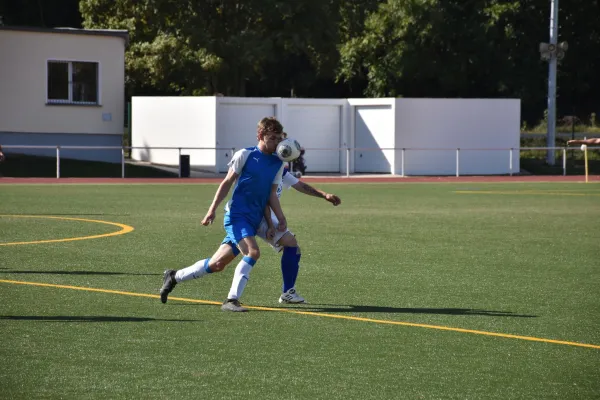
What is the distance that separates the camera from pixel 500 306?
1108 cm

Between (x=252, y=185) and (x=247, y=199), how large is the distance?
5.3 inches

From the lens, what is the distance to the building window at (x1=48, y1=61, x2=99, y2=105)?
43.4 m

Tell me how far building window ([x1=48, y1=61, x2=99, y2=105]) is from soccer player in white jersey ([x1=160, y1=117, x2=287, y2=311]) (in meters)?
33.6

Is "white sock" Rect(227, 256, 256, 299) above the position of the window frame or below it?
below

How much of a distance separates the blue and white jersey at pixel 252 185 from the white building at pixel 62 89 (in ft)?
107

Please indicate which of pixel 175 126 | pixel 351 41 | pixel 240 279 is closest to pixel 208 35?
pixel 351 41

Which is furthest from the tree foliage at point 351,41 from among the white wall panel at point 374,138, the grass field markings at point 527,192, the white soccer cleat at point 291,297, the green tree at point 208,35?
the white soccer cleat at point 291,297

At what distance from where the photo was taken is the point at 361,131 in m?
45.5

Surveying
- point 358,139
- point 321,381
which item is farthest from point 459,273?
point 358,139

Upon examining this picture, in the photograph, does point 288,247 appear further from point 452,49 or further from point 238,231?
point 452,49

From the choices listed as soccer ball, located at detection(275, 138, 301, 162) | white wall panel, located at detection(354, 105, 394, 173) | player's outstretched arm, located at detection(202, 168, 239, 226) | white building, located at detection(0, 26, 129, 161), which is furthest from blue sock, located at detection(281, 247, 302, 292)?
white wall panel, located at detection(354, 105, 394, 173)

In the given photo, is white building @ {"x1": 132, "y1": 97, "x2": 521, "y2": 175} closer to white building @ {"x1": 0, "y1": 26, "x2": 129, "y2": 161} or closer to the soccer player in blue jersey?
white building @ {"x1": 0, "y1": 26, "x2": 129, "y2": 161}

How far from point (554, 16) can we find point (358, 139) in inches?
390

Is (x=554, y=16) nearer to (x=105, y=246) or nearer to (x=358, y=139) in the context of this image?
(x=358, y=139)
